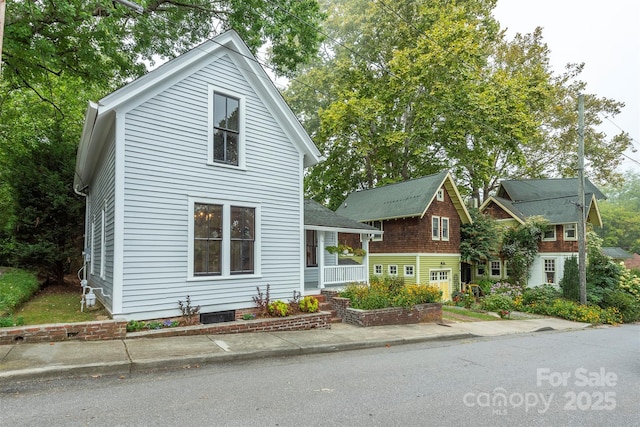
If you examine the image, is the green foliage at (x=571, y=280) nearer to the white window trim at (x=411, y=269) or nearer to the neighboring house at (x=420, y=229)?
the neighboring house at (x=420, y=229)

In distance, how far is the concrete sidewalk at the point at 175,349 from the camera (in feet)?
17.5

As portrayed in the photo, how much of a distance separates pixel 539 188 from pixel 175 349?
30724mm

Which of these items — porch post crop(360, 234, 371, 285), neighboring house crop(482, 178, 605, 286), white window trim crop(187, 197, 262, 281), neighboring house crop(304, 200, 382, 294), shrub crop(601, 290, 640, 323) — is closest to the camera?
white window trim crop(187, 197, 262, 281)

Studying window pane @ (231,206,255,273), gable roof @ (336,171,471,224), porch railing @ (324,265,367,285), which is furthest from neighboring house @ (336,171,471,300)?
window pane @ (231,206,255,273)

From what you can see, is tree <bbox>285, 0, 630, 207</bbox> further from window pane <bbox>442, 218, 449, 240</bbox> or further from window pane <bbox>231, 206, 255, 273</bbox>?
window pane <bbox>231, 206, 255, 273</bbox>

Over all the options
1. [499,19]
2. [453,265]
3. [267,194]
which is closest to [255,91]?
[267,194]

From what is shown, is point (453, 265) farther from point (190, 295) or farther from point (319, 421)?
point (319, 421)

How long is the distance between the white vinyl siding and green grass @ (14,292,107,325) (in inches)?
63.6

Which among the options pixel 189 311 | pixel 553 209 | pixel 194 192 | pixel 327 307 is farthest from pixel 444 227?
pixel 189 311

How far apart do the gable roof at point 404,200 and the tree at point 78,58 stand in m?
9.89

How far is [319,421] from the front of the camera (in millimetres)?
4117

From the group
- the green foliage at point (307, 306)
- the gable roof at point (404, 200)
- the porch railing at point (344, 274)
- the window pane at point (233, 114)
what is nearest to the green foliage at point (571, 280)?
the gable roof at point (404, 200)

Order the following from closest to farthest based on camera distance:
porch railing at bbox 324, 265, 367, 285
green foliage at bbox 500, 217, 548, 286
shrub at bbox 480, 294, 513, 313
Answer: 1. porch railing at bbox 324, 265, 367, 285
2. shrub at bbox 480, 294, 513, 313
3. green foliage at bbox 500, 217, 548, 286

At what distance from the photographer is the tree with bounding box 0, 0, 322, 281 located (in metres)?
10.9
